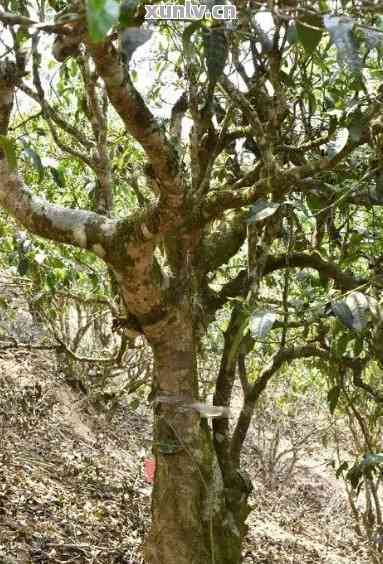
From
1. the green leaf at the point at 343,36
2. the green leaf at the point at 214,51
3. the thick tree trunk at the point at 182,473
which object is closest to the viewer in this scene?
the green leaf at the point at 343,36

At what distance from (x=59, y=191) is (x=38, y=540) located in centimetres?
265

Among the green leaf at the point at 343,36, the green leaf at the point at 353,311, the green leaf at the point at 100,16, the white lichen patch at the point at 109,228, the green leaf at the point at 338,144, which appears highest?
the green leaf at the point at 338,144

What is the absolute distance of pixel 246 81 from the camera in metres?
2.96

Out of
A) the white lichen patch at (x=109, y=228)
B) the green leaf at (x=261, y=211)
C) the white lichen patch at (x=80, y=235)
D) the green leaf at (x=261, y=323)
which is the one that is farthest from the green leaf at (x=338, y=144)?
the white lichen patch at (x=80, y=235)

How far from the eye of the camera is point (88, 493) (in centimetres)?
492

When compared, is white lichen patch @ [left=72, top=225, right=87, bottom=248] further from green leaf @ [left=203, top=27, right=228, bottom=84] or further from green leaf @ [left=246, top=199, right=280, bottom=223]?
green leaf @ [left=203, top=27, right=228, bottom=84]

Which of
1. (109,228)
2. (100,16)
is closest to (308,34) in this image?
(100,16)

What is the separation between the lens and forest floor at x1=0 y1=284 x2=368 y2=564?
3928 millimetres

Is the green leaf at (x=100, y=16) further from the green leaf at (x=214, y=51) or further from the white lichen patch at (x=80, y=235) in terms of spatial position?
the white lichen patch at (x=80, y=235)

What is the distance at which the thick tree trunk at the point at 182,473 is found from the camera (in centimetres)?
269

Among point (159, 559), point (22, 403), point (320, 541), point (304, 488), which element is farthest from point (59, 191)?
point (304, 488)

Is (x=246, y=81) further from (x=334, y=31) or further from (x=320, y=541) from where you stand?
(x=320, y=541)

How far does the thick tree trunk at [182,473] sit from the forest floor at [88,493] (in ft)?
1.95

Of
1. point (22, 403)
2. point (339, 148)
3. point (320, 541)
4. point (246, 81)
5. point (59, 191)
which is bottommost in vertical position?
point (320, 541)
